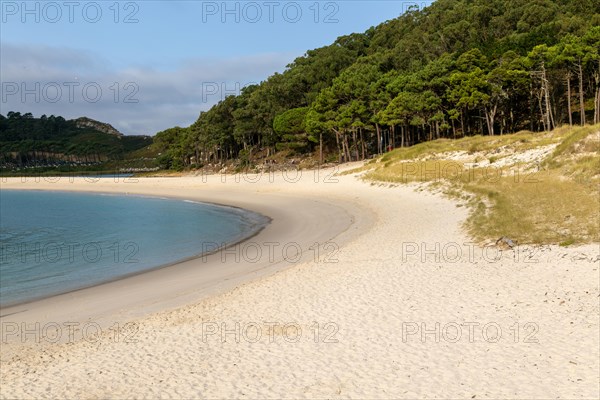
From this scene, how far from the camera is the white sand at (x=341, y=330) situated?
7.57m

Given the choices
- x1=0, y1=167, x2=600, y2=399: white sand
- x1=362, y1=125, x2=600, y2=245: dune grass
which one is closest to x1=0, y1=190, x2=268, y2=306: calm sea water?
Result: x1=0, y1=167, x2=600, y2=399: white sand

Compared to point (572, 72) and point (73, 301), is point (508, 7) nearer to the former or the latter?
point (572, 72)

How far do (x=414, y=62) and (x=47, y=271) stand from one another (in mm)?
71497

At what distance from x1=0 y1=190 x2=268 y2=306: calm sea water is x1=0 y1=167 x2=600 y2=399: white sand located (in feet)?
8.87

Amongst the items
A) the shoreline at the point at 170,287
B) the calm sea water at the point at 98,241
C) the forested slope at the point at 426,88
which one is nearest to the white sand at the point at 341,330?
the shoreline at the point at 170,287

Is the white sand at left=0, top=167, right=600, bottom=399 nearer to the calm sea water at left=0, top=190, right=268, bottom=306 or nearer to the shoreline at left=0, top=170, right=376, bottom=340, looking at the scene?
the shoreline at left=0, top=170, right=376, bottom=340

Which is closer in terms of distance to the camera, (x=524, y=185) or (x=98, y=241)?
(x=524, y=185)

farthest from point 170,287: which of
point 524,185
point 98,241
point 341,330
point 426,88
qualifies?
point 426,88

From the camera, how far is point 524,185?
1037 inches

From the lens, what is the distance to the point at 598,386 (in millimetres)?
7008

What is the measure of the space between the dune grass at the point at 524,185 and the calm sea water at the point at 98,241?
13793 mm

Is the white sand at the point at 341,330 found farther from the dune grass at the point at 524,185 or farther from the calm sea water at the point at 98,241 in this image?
the calm sea water at the point at 98,241

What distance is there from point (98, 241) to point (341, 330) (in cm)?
2204

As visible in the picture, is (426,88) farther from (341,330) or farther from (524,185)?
(341,330)
